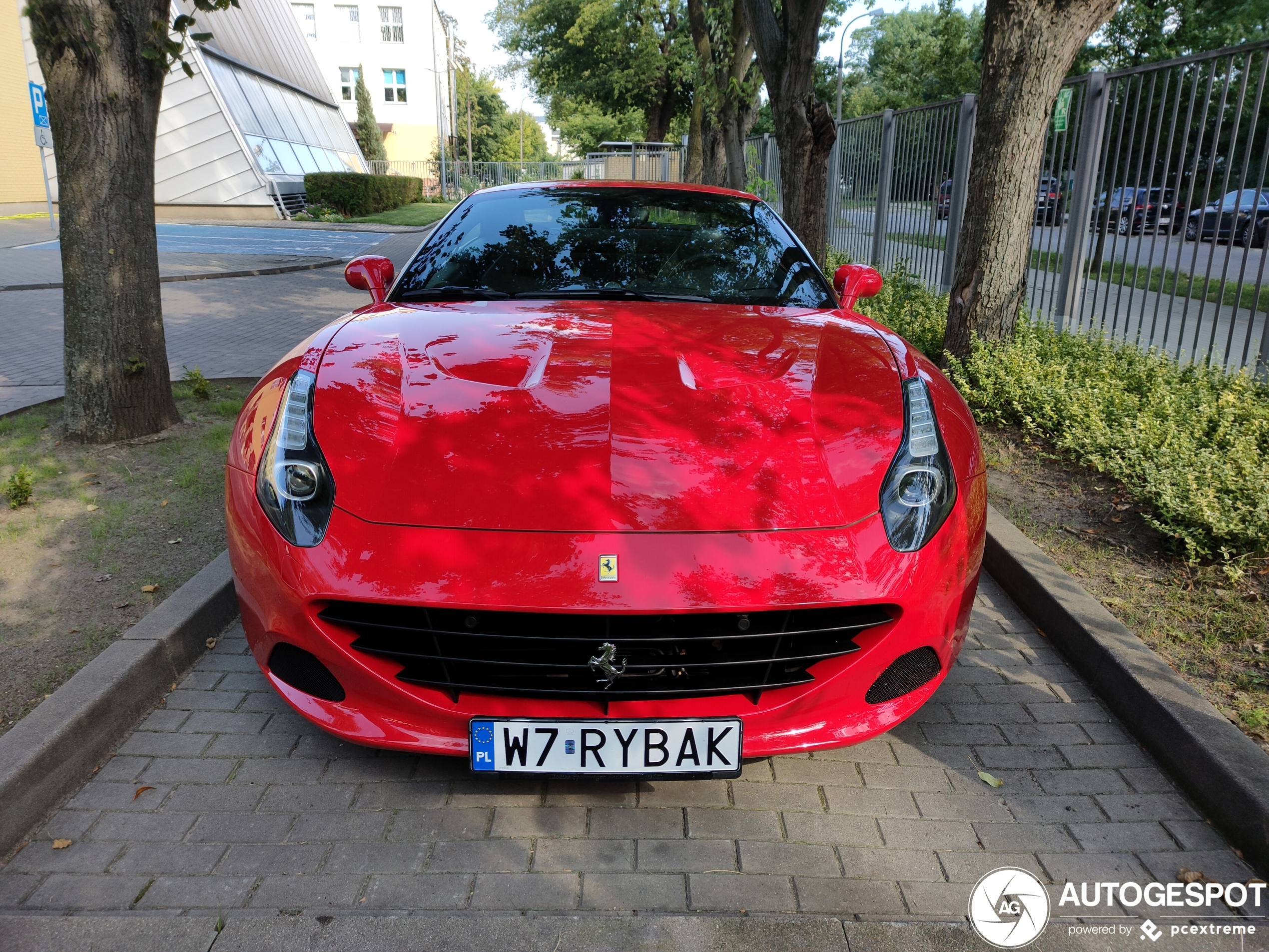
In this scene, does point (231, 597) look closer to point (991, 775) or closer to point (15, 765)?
point (15, 765)

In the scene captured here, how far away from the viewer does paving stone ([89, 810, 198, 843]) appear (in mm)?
2209

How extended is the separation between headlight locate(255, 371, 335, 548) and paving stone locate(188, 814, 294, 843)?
703 mm

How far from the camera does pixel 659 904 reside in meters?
2.00

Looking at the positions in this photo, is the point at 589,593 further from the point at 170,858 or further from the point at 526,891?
the point at 170,858

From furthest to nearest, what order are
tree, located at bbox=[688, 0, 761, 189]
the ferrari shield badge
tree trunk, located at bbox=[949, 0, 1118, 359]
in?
tree, located at bbox=[688, 0, 761, 189]
tree trunk, located at bbox=[949, 0, 1118, 359]
the ferrari shield badge

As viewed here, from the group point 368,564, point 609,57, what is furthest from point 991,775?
point 609,57

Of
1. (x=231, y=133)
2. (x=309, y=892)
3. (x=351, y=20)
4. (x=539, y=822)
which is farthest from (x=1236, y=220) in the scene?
(x=351, y=20)

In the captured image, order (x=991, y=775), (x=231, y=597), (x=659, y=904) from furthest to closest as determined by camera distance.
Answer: (x=231, y=597)
(x=991, y=775)
(x=659, y=904)

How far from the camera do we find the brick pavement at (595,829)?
203cm

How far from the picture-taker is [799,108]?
8.77 meters

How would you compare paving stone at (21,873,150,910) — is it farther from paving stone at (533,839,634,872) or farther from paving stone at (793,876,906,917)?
paving stone at (793,876,906,917)

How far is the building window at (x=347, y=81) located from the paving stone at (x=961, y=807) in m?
58.2

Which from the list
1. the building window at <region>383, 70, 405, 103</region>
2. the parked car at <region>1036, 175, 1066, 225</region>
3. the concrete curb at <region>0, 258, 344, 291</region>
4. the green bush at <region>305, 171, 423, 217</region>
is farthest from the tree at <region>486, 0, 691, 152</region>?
the parked car at <region>1036, 175, 1066, 225</region>

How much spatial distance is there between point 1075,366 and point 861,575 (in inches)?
169
